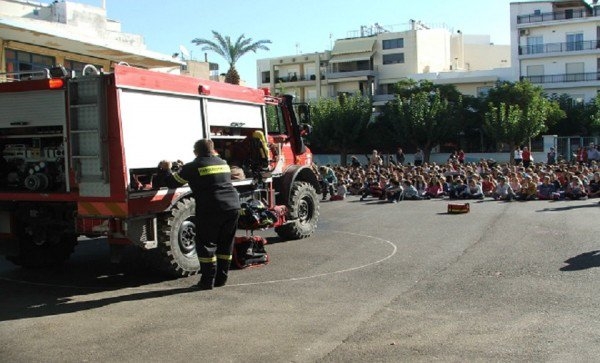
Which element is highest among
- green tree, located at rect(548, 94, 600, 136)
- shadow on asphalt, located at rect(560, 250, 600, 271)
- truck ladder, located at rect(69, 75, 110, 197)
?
green tree, located at rect(548, 94, 600, 136)

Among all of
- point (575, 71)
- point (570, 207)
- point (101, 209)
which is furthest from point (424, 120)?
point (101, 209)

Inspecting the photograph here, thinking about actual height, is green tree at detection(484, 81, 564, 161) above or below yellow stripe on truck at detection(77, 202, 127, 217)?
above

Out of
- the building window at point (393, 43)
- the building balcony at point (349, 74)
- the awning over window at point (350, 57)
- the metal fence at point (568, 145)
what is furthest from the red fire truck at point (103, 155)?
the building window at point (393, 43)

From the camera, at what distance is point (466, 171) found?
22.7 m

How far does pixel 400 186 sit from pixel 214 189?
42.7 ft

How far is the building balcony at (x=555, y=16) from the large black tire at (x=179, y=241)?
63.9 metres

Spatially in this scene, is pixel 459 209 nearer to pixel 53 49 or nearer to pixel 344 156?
pixel 53 49

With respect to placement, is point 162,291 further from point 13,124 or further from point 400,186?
point 400,186

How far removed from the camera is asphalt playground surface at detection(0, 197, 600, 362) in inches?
217

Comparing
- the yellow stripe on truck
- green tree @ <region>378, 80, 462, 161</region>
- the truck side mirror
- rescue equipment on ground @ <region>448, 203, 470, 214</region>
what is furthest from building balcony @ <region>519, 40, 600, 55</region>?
the yellow stripe on truck

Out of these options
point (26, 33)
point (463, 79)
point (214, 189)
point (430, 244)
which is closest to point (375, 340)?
point (214, 189)

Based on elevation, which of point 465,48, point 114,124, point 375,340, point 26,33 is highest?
point 465,48

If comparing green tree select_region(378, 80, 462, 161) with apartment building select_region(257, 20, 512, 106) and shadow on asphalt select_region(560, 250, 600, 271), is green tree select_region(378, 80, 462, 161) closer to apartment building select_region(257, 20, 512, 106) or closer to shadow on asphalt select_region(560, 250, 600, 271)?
apartment building select_region(257, 20, 512, 106)

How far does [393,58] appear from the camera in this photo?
237 feet
